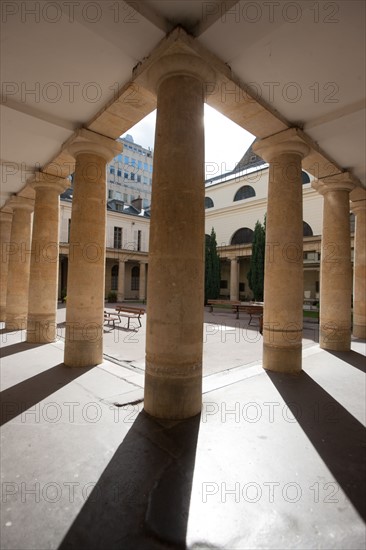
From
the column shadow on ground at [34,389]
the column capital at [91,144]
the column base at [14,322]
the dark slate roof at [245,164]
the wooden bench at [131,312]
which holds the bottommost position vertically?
the column shadow on ground at [34,389]

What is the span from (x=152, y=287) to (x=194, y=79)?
3126 millimetres

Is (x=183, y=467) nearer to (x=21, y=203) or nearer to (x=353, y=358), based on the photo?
(x=353, y=358)

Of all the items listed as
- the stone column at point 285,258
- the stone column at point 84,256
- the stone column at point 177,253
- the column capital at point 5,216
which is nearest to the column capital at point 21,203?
the column capital at point 5,216

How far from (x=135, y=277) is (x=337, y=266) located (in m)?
29.4

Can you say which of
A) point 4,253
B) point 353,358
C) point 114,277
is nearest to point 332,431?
point 353,358

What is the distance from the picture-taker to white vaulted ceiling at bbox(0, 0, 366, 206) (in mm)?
3949

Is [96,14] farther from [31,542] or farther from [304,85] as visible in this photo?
[31,542]

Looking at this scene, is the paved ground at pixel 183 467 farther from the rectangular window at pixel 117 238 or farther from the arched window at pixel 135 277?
the arched window at pixel 135 277

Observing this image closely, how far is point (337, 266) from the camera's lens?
9469mm

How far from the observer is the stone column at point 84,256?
6.91 meters

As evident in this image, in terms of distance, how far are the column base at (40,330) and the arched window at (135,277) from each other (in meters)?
27.1

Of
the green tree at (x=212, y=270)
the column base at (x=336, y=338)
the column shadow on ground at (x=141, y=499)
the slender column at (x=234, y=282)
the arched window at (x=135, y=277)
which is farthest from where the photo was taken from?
the arched window at (x=135, y=277)

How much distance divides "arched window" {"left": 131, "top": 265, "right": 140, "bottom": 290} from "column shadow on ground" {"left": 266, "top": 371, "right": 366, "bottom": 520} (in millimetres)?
31501

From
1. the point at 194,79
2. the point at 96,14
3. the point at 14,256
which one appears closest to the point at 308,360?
the point at 194,79
